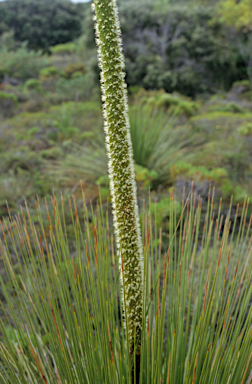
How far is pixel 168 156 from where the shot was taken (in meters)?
6.84

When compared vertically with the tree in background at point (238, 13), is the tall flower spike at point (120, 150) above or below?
below

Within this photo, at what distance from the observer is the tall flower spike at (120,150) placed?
1.19 meters

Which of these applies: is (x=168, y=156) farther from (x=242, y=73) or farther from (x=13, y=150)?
(x=242, y=73)

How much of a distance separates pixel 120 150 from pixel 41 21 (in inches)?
1355

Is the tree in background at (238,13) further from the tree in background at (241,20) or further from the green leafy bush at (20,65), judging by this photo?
the green leafy bush at (20,65)

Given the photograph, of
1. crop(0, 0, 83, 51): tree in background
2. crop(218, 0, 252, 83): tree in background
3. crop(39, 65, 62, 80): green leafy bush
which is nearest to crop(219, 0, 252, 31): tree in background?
crop(218, 0, 252, 83): tree in background

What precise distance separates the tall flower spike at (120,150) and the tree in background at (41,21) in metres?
32.5

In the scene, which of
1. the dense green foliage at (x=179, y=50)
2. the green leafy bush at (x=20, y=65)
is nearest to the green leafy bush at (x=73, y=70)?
the green leafy bush at (x=20, y=65)

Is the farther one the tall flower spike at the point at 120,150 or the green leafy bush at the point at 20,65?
the green leafy bush at the point at 20,65

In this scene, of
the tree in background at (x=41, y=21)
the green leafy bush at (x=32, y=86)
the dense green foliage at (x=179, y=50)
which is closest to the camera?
A: the green leafy bush at (x=32, y=86)

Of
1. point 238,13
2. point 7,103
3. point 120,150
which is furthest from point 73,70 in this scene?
point 120,150

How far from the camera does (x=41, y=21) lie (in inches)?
1216

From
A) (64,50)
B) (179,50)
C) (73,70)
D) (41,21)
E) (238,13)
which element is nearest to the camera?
(238,13)

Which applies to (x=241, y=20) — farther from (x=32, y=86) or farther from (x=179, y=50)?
(x=32, y=86)
